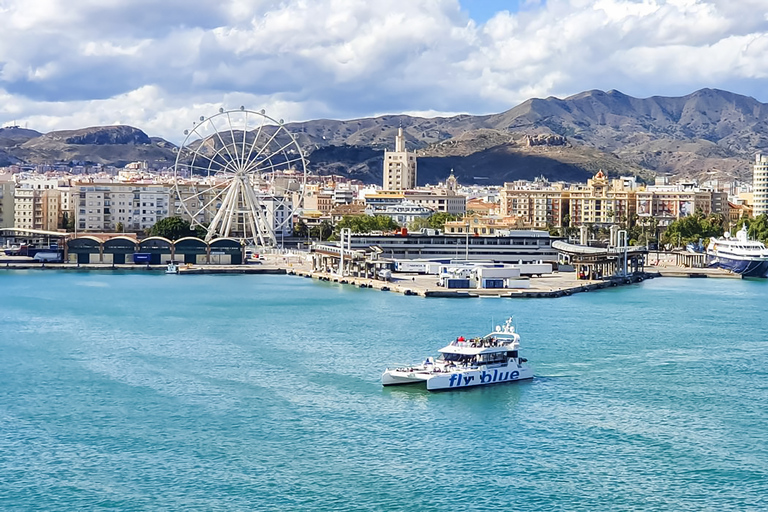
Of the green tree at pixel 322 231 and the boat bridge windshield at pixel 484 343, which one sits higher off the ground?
the green tree at pixel 322 231

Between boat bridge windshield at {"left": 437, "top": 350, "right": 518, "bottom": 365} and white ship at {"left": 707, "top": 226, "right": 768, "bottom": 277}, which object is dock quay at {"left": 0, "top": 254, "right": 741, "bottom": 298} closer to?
white ship at {"left": 707, "top": 226, "right": 768, "bottom": 277}

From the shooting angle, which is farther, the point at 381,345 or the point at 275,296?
the point at 275,296

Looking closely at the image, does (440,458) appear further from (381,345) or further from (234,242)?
(234,242)

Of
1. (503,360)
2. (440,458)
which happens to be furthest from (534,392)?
(440,458)

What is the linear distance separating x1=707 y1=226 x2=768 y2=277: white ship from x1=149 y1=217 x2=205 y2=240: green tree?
25121mm

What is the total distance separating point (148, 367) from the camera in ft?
76.9

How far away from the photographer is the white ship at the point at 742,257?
49438 mm

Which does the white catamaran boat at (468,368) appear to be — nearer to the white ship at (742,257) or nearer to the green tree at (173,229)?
the white ship at (742,257)

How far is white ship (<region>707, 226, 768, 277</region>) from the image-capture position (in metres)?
49.4

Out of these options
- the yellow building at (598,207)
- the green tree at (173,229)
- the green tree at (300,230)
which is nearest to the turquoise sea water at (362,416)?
the green tree at (173,229)

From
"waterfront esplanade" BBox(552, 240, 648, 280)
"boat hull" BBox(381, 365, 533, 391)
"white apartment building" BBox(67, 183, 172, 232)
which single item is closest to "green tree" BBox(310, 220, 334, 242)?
"white apartment building" BBox(67, 183, 172, 232)

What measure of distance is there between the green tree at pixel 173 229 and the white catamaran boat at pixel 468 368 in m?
37.1

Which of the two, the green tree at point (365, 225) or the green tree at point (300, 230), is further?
the green tree at point (300, 230)

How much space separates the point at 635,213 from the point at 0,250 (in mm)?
40563
